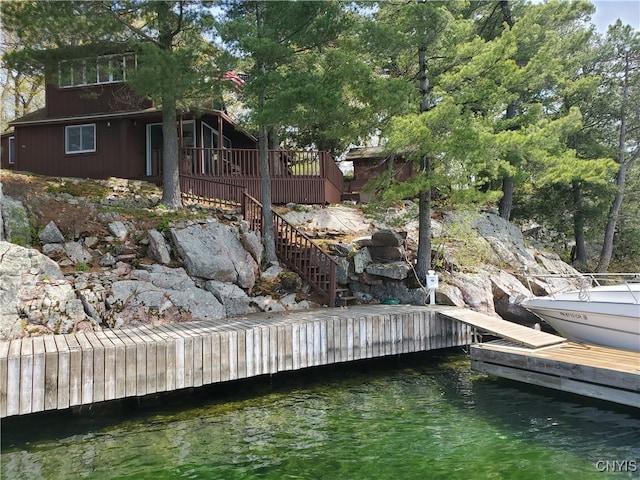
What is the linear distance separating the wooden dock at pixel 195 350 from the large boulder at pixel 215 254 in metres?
1.27

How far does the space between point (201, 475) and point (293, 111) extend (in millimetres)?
7371

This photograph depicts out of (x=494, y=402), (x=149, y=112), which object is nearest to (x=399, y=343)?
(x=494, y=402)

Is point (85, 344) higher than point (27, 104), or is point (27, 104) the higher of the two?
point (27, 104)

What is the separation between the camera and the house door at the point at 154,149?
15.4 metres

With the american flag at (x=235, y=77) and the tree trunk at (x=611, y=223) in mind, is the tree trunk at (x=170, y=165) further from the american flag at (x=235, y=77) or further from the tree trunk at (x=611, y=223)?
the tree trunk at (x=611, y=223)

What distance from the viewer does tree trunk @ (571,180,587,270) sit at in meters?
17.5

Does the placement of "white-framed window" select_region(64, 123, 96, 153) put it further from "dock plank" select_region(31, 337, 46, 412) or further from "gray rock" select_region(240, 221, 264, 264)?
"dock plank" select_region(31, 337, 46, 412)

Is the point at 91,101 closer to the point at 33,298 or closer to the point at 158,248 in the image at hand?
the point at 158,248

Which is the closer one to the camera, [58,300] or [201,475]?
[201,475]

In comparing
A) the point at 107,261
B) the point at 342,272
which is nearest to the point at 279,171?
the point at 342,272

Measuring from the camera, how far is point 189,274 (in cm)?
898

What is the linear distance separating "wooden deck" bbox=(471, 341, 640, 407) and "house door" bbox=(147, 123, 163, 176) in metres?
12.4

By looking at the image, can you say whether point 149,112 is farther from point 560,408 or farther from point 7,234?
point 560,408

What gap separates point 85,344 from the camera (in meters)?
5.83
